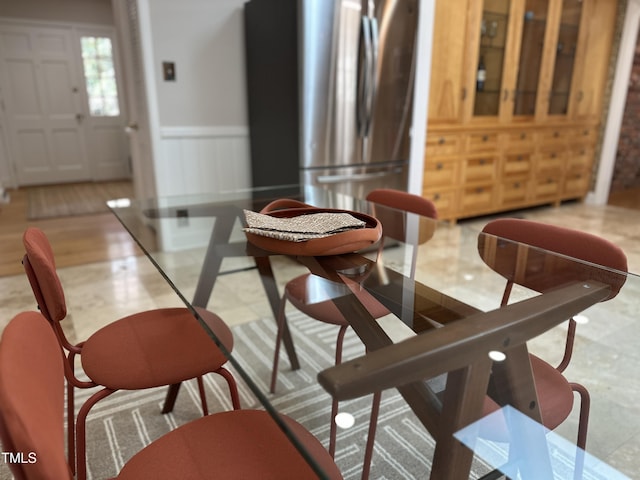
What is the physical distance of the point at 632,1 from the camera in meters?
4.51

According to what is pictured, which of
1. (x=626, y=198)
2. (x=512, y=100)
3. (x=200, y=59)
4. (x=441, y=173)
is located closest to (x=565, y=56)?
(x=512, y=100)

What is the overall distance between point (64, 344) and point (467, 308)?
105 cm

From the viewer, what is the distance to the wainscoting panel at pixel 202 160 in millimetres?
3211

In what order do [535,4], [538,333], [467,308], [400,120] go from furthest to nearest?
1. [535,4]
2. [400,120]
3. [467,308]
4. [538,333]

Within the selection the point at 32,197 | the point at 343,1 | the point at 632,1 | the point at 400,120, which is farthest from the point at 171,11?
the point at 632,1

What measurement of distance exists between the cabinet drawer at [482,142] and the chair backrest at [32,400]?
379cm

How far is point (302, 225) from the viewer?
134 centimetres

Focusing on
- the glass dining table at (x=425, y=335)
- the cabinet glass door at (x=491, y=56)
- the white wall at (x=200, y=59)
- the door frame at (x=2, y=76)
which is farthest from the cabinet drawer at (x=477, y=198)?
the door frame at (x=2, y=76)

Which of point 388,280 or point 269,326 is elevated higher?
point 388,280

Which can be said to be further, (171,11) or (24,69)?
(24,69)

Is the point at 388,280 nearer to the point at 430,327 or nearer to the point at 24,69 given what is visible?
the point at 430,327

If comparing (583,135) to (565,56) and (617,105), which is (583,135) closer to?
(617,105)

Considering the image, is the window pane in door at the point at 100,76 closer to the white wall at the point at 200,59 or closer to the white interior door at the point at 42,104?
the white interior door at the point at 42,104

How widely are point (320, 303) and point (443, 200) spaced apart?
111 inches
